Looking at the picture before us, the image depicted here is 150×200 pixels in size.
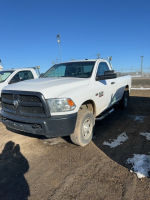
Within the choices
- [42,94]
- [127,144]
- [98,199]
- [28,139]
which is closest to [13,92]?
[42,94]

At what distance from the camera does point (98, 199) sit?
208 cm

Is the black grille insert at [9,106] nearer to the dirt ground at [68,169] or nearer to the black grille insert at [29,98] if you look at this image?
the black grille insert at [29,98]

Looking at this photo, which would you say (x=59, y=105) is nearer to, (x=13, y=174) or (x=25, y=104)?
(x=25, y=104)

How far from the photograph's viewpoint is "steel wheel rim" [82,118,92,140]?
3.45 m

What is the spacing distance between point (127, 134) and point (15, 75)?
5.68 meters

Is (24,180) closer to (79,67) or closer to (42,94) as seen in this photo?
(42,94)

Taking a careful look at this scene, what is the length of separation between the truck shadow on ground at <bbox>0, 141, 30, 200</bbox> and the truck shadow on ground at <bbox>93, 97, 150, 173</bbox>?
1.68 metres

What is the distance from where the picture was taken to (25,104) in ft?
9.88

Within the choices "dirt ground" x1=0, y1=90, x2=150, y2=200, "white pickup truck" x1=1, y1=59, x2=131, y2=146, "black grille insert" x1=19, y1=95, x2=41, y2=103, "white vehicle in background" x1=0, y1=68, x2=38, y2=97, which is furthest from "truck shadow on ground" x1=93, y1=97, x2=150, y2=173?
"white vehicle in background" x1=0, y1=68, x2=38, y2=97

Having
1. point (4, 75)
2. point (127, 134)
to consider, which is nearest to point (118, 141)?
point (127, 134)

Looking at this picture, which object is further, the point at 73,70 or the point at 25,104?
the point at 73,70

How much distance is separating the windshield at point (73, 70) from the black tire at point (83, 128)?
1139 millimetres

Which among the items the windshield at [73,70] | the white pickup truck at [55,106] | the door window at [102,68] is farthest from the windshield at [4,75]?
the door window at [102,68]

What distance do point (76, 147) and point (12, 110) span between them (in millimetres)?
1670
